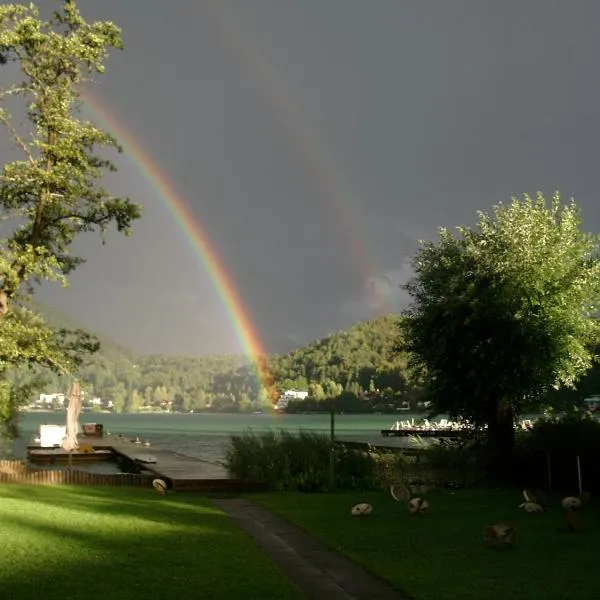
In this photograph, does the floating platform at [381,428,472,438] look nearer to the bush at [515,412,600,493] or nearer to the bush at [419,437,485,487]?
the bush at [419,437,485,487]

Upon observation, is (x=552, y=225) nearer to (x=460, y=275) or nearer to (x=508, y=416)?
(x=460, y=275)

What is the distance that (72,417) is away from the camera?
1507 inches

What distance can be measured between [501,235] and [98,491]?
640 inches

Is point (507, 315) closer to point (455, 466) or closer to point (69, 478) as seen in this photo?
point (455, 466)

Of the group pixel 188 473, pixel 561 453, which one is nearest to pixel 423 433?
pixel 188 473

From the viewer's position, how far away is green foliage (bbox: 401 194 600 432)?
982 inches

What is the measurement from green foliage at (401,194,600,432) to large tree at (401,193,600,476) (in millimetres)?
35

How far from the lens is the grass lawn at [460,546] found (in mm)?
10359

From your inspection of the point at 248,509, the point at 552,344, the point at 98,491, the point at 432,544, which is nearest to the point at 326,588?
the point at 432,544

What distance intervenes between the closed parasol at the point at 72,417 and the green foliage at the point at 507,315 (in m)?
18.7

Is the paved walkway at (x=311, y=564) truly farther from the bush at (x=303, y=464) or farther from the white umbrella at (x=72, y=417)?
the white umbrella at (x=72, y=417)

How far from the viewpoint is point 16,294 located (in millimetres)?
24719

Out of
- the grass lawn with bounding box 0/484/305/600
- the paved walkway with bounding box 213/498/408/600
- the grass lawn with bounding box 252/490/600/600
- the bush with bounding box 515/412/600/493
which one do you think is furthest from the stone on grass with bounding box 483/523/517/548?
the bush with bounding box 515/412/600/493

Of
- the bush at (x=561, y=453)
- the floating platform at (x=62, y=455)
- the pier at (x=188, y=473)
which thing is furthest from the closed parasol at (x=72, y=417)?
the bush at (x=561, y=453)
